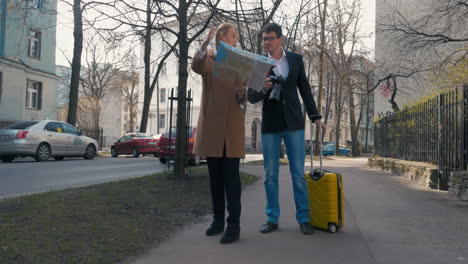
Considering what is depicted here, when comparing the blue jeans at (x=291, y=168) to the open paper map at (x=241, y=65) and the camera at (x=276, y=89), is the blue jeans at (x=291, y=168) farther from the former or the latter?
the open paper map at (x=241, y=65)

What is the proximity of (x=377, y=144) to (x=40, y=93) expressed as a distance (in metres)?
20.5

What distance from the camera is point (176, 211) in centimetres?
516

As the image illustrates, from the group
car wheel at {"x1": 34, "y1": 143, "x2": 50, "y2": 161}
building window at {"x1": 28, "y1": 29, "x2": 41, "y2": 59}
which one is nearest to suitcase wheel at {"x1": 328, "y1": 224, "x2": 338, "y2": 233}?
car wheel at {"x1": 34, "y1": 143, "x2": 50, "y2": 161}

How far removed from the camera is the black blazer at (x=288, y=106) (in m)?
4.26

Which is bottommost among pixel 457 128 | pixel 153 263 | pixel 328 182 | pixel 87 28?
pixel 153 263

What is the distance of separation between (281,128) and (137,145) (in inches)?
761

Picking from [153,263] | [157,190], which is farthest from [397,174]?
[153,263]

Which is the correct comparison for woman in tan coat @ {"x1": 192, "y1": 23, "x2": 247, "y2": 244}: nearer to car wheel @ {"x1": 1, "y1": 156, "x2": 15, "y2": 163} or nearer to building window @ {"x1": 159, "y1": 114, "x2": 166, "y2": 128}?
car wheel @ {"x1": 1, "y1": 156, "x2": 15, "y2": 163}

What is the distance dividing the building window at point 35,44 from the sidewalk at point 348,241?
24347mm

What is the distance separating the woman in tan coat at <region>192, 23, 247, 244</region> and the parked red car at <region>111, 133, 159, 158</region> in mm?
19004

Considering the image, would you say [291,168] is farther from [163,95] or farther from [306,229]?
[163,95]

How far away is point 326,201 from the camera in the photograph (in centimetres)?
420

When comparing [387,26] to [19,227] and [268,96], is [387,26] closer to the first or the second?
[268,96]

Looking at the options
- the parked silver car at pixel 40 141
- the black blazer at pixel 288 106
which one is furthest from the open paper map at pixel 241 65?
the parked silver car at pixel 40 141
